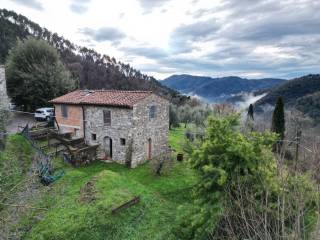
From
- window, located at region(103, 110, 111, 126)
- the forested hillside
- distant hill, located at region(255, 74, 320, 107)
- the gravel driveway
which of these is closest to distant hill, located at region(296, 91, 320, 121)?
distant hill, located at region(255, 74, 320, 107)

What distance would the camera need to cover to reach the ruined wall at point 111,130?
2381 cm

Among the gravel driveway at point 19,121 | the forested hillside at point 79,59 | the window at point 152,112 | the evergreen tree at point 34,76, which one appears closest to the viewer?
the window at point 152,112

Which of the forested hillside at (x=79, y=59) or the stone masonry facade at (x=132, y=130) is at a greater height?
the forested hillside at (x=79, y=59)

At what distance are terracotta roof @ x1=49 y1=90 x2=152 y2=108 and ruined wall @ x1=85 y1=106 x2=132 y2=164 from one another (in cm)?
52

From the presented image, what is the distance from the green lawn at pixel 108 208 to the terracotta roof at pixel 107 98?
589 centimetres

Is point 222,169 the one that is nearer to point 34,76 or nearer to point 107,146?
point 107,146

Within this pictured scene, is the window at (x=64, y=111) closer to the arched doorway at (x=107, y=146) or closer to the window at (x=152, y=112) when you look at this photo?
the arched doorway at (x=107, y=146)

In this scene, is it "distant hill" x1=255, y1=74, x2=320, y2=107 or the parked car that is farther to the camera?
"distant hill" x1=255, y1=74, x2=320, y2=107

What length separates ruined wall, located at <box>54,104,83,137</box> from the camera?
27000 millimetres

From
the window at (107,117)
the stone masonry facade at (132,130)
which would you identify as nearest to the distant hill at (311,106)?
the stone masonry facade at (132,130)

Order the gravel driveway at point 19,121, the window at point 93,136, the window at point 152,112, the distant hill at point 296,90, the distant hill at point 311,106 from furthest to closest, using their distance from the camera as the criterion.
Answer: the distant hill at point 296,90 → the distant hill at point 311,106 → the gravel driveway at point 19,121 → the window at point 93,136 → the window at point 152,112

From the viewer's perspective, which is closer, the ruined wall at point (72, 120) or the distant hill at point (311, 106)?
the ruined wall at point (72, 120)

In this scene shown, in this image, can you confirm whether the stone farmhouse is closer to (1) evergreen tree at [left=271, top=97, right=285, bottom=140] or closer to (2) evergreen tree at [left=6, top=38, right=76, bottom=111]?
(2) evergreen tree at [left=6, top=38, right=76, bottom=111]

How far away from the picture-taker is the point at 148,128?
83.4ft
